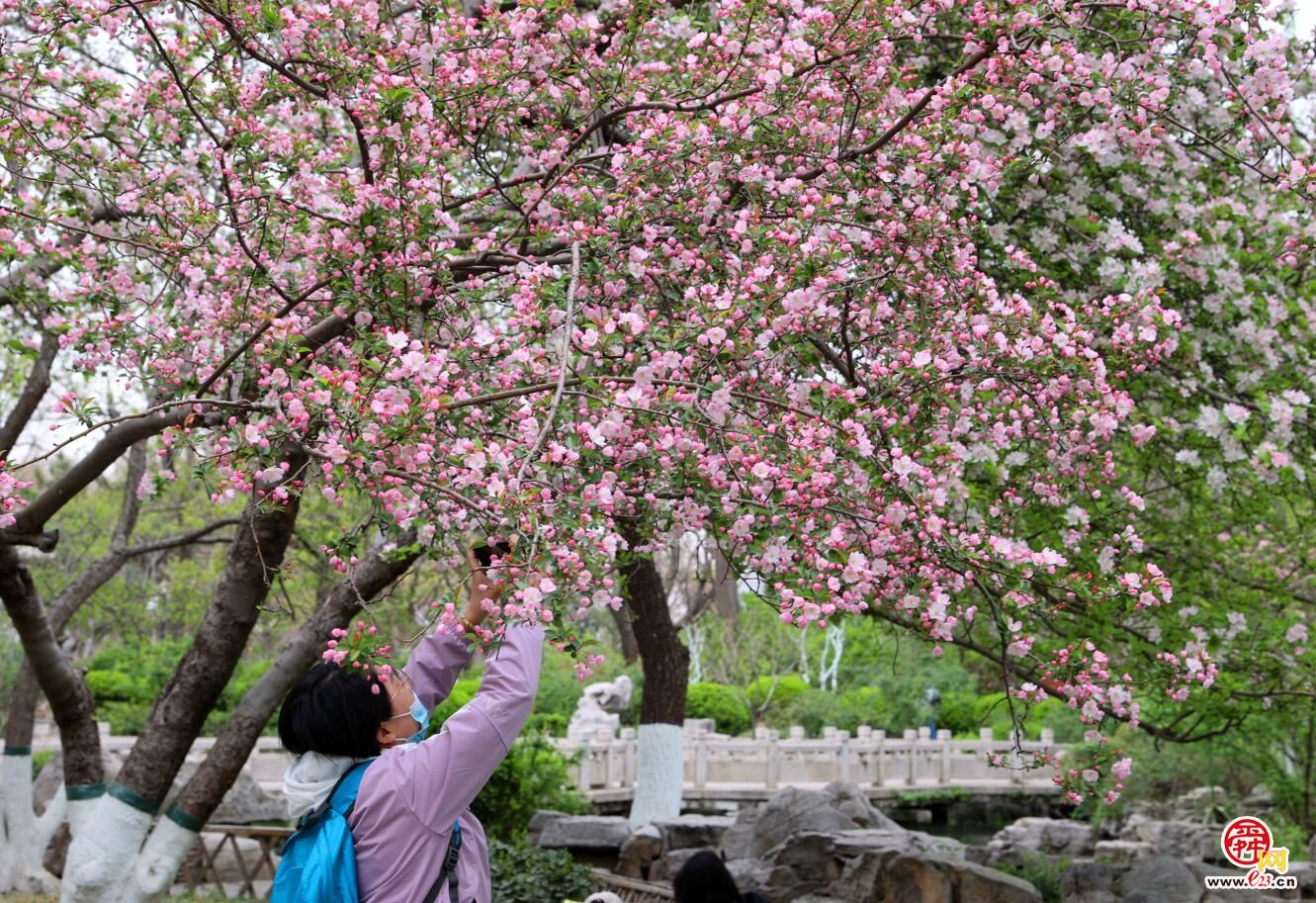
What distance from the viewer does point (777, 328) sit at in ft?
12.9

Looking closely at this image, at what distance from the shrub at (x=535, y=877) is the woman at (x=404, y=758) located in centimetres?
651

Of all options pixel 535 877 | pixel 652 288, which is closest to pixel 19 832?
pixel 535 877

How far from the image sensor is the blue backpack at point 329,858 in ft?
8.49

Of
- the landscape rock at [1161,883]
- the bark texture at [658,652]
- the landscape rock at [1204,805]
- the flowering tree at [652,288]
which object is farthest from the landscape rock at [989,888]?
the landscape rock at [1204,805]

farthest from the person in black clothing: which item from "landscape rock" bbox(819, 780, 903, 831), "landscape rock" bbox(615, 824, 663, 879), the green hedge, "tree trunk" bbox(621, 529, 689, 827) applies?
the green hedge

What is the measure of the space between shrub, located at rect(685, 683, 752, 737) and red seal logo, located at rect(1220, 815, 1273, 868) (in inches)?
532

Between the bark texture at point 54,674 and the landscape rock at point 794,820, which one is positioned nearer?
the bark texture at point 54,674

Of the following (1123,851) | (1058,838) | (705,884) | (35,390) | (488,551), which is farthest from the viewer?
(1058,838)

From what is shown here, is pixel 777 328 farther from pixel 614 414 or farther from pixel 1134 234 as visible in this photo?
pixel 1134 234

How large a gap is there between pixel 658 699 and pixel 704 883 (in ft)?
26.6

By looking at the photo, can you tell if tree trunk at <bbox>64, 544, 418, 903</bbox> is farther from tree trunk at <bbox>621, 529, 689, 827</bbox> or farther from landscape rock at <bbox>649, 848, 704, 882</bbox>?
landscape rock at <bbox>649, 848, 704, 882</bbox>

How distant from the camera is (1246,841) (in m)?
10.1

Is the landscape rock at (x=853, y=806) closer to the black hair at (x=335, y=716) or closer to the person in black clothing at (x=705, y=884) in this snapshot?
the person in black clothing at (x=705, y=884)

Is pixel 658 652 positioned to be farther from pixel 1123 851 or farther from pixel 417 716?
pixel 417 716
